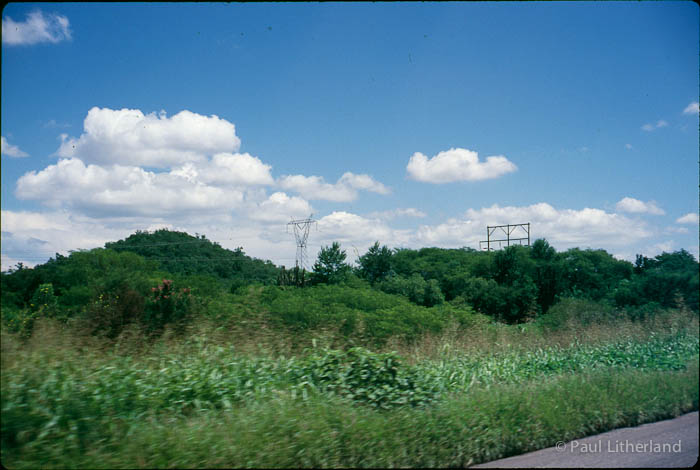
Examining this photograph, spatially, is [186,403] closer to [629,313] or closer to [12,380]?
[12,380]

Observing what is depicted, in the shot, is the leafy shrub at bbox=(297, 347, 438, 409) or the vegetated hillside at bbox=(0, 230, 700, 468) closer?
the vegetated hillside at bbox=(0, 230, 700, 468)

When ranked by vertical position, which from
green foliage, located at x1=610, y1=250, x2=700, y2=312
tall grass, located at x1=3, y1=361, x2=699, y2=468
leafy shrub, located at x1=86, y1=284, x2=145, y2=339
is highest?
green foliage, located at x1=610, y1=250, x2=700, y2=312

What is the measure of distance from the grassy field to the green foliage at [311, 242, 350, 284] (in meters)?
22.3

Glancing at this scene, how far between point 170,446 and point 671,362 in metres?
6.28

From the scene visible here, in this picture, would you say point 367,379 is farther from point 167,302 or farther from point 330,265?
point 330,265

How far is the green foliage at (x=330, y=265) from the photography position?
2991 centimetres

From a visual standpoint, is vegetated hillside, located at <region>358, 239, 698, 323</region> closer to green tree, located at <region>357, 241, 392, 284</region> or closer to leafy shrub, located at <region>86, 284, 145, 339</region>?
green tree, located at <region>357, 241, 392, 284</region>

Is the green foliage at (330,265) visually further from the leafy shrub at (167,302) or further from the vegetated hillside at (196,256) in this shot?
the leafy shrub at (167,302)

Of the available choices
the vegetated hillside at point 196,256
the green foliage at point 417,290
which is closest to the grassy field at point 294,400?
the green foliage at point 417,290

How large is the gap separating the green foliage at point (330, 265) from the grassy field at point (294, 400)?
2235 centimetres

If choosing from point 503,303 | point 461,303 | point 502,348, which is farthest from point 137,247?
point 502,348

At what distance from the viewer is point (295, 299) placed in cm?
1705

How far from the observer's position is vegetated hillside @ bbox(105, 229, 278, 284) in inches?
1550

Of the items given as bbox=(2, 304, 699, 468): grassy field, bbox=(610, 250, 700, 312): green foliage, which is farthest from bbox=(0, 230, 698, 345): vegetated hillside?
bbox=(2, 304, 699, 468): grassy field
